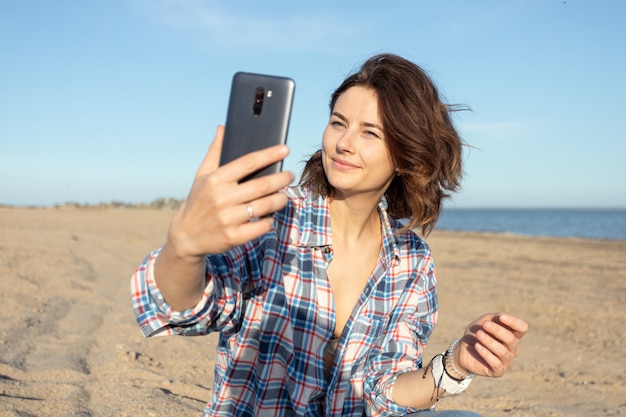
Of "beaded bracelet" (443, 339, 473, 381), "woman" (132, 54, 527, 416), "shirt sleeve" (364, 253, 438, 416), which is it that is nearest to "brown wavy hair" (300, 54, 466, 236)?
"woman" (132, 54, 527, 416)

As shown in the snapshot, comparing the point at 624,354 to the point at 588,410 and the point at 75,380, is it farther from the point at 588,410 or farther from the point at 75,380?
the point at 75,380

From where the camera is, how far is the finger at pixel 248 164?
104 centimetres

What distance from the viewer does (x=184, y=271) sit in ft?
3.97

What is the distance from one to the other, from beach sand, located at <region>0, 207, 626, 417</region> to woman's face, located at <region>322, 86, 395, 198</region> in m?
1.61

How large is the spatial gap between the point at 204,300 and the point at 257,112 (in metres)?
0.48

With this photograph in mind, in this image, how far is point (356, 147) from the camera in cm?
215

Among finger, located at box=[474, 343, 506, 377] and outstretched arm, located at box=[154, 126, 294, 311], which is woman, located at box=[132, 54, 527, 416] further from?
outstretched arm, located at box=[154, 126, 294, 311]

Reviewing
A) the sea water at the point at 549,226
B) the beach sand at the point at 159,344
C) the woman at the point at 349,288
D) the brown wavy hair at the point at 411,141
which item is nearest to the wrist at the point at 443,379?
the woman at the point at 349,288

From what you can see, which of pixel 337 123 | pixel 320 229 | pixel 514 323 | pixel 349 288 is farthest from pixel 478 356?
pixel 337 123

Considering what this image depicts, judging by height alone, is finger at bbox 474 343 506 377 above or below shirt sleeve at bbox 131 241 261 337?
below

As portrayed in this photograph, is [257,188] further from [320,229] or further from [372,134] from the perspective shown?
[372,134]

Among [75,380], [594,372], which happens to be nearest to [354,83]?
[75,380]

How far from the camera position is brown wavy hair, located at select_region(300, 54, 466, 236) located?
7.27ft

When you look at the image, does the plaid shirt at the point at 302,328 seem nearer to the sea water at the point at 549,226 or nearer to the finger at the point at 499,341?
the finger at the point at 499,341
